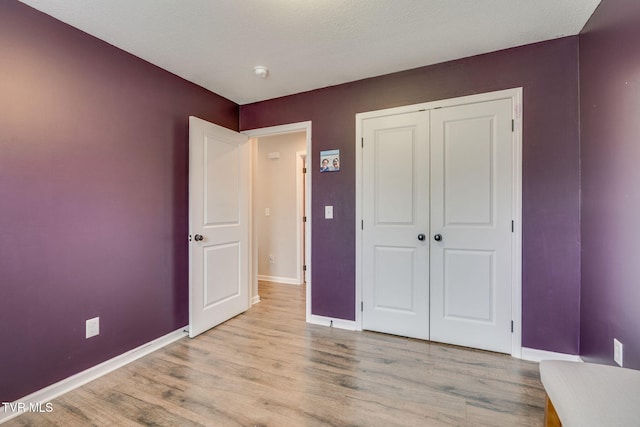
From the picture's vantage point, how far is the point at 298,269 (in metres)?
4.51

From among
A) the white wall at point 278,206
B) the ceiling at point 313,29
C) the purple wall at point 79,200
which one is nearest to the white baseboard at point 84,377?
the purple wall at point 79,200

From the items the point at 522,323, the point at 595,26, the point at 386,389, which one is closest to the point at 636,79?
the point at 595,26

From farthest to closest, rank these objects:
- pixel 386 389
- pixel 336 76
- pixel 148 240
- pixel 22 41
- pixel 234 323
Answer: pixel 234 323
pixel 336 76
pixel 148 240
pixel 386 389
pixel 22 41

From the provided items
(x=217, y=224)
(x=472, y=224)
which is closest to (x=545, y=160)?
(x=472, y=224)

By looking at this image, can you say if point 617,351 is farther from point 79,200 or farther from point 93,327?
point 79,200

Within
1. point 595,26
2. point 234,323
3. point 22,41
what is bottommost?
point 234,323

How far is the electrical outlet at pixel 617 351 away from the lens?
1.56 metres

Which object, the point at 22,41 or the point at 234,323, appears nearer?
the point at 22,41

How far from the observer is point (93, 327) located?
2.02m

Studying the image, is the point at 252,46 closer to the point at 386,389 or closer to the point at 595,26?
the point at 595,26

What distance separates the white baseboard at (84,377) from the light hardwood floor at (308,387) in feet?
0.20

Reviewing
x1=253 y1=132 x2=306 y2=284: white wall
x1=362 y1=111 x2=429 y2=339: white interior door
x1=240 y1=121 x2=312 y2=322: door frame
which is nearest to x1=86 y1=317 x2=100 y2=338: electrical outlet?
x1=240 y1=121 x2=312 y2=322: door frame

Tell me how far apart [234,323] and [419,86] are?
2.84 metres

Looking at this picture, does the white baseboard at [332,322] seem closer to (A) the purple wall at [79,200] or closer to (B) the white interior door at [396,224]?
(B) the white interior door at [396,224]
